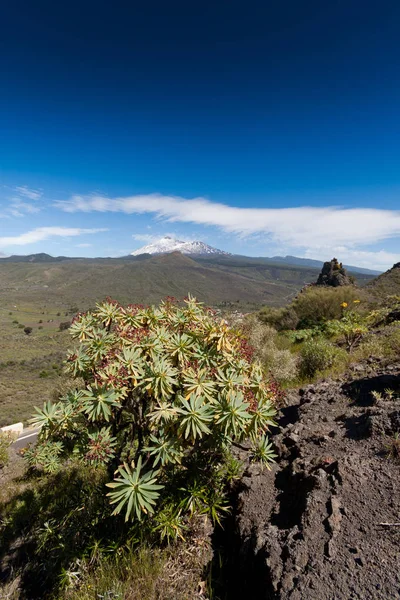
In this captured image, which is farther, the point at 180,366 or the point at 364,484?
the point at 180,366

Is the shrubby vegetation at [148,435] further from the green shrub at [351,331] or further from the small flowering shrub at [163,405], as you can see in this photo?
the green shrub at [351,331]

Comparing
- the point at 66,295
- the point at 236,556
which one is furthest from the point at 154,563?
the point at 66,295

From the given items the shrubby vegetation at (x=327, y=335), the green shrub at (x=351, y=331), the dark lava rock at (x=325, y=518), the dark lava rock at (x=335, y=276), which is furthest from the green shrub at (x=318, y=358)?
the dark lava rock at (x=335, y=276)

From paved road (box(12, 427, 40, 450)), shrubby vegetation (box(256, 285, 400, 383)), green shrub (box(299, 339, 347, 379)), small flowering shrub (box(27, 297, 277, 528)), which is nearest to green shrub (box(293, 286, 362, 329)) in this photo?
shrubby vegetation (box(256, 285, 400, 383))

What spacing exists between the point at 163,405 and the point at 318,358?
7.65 meters

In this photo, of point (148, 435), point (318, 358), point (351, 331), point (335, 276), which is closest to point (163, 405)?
point (148, 435)

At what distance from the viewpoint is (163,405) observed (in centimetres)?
303

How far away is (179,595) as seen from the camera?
9.41 feet

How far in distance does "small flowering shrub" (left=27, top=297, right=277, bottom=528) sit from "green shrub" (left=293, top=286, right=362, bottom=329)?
56.4 feet

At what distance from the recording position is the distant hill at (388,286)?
2808cm

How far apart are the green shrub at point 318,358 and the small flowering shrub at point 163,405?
20.4 feet

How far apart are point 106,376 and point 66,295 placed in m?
175

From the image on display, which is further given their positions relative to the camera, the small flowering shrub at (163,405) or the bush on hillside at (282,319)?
the bush on hillside at (282,319)

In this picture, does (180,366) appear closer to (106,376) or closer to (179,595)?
(106,376)
